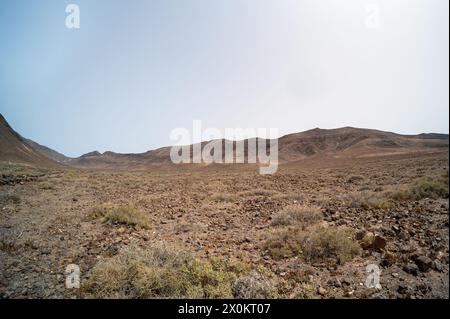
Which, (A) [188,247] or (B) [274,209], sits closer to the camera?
(A) [188,247]

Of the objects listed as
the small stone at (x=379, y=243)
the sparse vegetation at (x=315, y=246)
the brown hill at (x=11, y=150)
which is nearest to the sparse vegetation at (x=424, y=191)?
the sparse vegetation at (x=315, y=246)

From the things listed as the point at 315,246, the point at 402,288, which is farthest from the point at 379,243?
the point at 402,288

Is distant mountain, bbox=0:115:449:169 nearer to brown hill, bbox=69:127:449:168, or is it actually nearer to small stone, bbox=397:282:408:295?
brown hill, bbox=69:127:449:168

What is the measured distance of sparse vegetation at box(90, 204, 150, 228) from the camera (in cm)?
643

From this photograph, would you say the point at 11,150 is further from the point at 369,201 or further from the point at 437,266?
the point at 437,266

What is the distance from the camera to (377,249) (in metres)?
4.19

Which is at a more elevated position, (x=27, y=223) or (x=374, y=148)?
(x=374, y=148)

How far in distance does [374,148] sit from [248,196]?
45.9 meters

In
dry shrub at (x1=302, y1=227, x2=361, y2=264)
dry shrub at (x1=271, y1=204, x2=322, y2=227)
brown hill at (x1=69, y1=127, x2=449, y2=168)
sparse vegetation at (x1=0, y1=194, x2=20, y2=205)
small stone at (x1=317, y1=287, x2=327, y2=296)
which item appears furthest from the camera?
brown hill at (x1=69, y1=127, x2=449, y2=168)

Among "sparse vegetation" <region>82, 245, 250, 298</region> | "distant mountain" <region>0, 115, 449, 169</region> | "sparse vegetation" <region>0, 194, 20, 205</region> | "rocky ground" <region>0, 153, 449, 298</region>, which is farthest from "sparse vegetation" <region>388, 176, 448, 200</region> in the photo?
"distant mountain" <region>0, 115, 449, 169</region>

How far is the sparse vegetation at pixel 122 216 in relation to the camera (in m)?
Result: 6.43

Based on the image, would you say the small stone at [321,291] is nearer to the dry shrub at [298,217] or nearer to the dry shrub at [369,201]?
the dry shrub at [298,217]

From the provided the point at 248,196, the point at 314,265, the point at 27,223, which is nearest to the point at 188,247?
the point at 314,265
